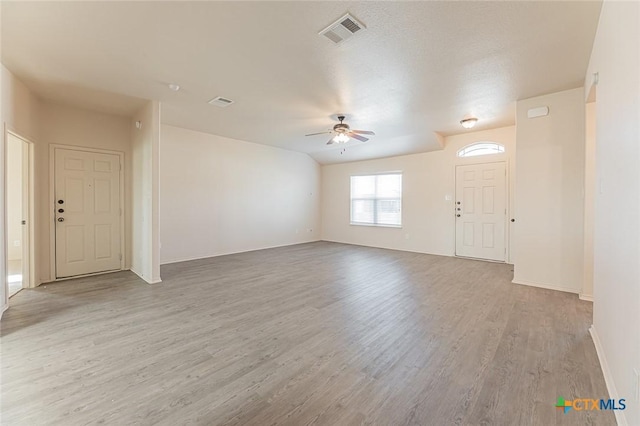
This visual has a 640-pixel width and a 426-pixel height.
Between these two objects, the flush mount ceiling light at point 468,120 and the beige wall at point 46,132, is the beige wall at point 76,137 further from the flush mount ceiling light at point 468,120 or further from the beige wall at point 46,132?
the flush mount ceiling light at point 468,120

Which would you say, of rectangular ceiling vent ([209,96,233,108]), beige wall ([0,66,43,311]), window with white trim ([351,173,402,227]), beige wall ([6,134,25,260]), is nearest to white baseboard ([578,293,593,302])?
window with white trim ([351,173,402,227])

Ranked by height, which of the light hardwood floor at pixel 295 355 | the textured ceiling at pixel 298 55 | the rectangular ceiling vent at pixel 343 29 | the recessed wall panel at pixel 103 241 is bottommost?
the light hardwood floor at pixel 295 355

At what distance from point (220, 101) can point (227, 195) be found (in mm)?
2809

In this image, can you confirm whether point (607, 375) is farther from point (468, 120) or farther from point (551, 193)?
point (468, 120)

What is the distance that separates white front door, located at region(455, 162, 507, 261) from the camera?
5703 mm

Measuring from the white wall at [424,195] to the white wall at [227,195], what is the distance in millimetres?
1626

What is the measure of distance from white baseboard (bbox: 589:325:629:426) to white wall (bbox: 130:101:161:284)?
5.07m

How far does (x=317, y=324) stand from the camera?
9.12 feet

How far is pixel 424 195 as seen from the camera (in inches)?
272

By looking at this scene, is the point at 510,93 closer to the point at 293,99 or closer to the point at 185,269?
the point at 293,99

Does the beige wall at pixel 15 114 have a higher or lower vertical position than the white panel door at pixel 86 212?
higher

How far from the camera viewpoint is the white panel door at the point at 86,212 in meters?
4.43

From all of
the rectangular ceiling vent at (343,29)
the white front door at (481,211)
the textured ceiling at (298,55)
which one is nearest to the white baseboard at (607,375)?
the textured ceiling at (298,55)

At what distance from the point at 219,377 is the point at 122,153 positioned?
4894 mm
